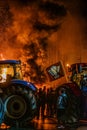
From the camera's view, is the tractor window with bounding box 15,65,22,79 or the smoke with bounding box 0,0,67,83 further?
the smoke with bounding box 0,0,67,83

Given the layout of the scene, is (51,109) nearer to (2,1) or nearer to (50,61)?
(2,1)

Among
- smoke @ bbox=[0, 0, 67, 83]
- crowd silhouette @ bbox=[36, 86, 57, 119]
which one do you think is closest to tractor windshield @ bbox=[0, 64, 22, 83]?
crowd silhouette @ bbox=[36, 86, 57, 119]

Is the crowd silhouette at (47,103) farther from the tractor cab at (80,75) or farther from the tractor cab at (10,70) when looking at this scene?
the tractor cab at (10,70)

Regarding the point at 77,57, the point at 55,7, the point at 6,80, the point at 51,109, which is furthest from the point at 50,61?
the point at 6,80

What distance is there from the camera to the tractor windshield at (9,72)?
1480 centimetres

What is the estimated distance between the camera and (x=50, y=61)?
3256cm

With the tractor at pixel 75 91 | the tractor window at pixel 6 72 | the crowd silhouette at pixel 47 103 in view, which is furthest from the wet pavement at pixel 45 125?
the tractor window at pixel 6 72

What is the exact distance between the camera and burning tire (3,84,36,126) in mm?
14188

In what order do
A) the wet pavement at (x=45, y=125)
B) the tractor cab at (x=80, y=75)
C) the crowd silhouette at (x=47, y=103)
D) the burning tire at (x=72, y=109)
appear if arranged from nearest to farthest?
1. the wet pavement at (x=45, y=125)
2. the burning tire at (x=72, y=109)
3. the tractor cab at (x=80, y=75)
4. the crowd silhouette at (x=47, y=103)

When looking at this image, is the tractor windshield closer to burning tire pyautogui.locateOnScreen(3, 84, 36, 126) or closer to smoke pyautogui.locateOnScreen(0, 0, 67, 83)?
burning tire pyautogui.locateOnScreen(3, 84, 36, 126)

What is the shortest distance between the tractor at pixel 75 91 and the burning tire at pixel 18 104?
4.57 ft

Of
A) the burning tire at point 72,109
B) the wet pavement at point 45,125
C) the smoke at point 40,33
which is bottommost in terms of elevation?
the wet pavement at point 45,125

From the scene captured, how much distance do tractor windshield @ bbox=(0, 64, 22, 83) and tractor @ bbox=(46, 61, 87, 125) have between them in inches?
41.8

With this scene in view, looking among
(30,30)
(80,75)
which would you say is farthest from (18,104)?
(30,30)
